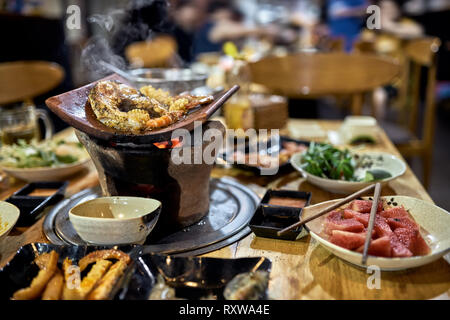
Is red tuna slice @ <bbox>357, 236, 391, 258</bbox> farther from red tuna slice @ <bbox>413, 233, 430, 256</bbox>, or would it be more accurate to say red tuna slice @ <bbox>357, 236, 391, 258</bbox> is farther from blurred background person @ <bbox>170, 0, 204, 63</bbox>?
blurred background person @ <bbox>170, 0, 204, 63</bbox>

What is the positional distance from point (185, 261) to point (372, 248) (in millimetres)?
499

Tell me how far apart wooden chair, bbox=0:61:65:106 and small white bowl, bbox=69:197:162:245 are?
285cm

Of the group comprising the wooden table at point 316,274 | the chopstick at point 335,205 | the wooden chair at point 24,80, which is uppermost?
the wooden chair at point 24,80

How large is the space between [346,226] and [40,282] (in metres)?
0.84

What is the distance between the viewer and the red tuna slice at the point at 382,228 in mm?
1065

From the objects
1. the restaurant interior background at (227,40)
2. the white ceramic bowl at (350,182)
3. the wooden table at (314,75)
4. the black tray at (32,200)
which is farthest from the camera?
the wooden table at (314,75)

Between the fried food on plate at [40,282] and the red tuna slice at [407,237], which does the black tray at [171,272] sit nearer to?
the fried food on plate at [40,282]

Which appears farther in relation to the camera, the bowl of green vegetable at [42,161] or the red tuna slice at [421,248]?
the bowl of green vegetable at [42,161]

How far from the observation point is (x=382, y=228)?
3.55 ft

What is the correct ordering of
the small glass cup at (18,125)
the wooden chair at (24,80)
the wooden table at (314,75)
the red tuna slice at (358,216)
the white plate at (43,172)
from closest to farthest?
the red tuna slice at (358,216), the white plate at (43,172), the small glass cup at (18,125), the wooden table at (314,75), the wooden chair at (24,80)

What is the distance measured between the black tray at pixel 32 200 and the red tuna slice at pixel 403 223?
3.99 ft

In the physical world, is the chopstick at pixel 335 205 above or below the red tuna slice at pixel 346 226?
above

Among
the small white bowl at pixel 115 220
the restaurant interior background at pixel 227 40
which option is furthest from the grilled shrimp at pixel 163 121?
the restaurant interior background at pixel 227 40
